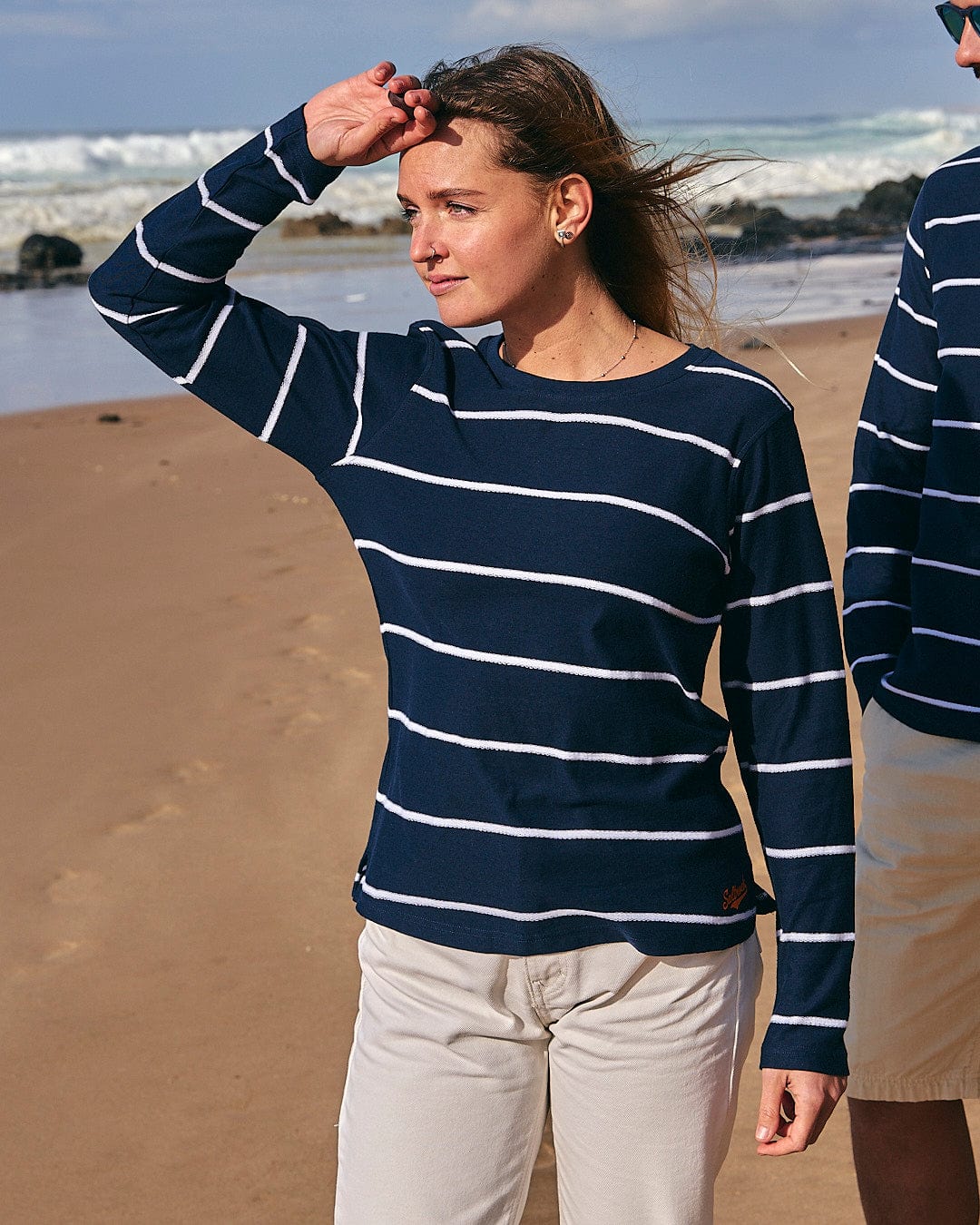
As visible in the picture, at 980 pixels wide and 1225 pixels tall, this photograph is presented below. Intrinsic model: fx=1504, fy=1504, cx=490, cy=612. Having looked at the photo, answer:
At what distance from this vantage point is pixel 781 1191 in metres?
3.05

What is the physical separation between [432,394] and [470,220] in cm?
24

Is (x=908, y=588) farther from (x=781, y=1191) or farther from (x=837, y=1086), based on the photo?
(x=781, y=1191)

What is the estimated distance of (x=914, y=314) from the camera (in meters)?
2.53

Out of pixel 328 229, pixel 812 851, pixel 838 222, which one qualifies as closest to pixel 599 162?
pixel 812 851

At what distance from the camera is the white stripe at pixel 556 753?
187 centimetres

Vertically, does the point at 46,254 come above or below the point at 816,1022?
below

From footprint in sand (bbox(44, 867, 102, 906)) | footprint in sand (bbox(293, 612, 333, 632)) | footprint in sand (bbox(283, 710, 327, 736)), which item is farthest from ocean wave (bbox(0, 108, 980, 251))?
footprint in sand (bbox(44, 867, 102, 906))

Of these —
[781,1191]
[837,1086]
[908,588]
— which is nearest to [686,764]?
[837,1086]

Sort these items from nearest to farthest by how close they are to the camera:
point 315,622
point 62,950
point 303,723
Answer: point 62,950 → point 303,723 → point 315,622

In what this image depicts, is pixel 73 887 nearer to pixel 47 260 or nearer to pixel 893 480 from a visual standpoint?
pixel 893 480

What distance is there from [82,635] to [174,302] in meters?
4.43

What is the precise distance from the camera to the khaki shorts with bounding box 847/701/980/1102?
2430mm

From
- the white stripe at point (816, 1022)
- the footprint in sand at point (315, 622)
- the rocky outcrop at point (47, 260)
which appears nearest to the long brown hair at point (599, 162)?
the white stripe at point (816, 1022)

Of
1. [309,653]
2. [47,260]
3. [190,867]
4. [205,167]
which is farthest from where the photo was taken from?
[205,167]
